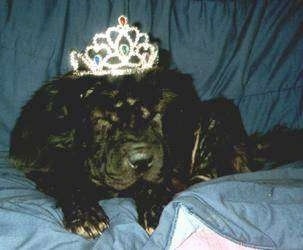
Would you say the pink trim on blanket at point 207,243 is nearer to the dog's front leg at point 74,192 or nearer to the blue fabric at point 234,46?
the dog's front leg at point 74,192

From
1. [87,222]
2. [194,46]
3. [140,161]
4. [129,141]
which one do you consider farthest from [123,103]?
[194,46]

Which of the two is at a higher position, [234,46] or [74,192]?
[234,46]

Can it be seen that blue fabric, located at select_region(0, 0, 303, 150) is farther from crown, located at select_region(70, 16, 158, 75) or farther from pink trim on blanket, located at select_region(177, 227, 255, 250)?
pink trim on blanket, located at select_region(177, 227, 255, 250)

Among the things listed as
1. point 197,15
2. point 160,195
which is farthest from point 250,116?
point 160,195

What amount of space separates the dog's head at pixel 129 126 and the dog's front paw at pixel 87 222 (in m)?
0.23

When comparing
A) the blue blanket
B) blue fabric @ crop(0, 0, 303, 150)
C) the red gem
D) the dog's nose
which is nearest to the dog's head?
the dog's nose

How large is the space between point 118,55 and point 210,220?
122 centimetres

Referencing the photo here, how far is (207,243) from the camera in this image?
1.52m

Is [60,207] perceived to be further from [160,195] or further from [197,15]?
[197,15]

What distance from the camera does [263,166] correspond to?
2.45 meters

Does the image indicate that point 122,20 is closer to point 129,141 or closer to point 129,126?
point 129,126

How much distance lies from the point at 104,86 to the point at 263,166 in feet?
3.00

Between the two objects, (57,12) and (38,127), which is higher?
(57,12)

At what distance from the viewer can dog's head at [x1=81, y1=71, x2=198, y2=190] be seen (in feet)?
6.57
